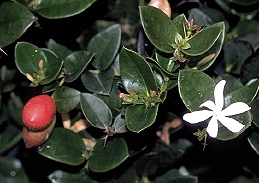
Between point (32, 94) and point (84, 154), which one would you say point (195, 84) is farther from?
point (32, 94)

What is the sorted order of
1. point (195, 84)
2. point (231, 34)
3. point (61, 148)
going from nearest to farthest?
point (195, 84) < point (61, 148) < point (231, 34)

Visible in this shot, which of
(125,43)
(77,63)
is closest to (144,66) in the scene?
(77,63)

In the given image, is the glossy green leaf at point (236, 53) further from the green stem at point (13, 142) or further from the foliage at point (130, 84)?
the green stem at point (13, 142)

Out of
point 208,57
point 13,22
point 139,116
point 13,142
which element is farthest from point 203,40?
point 13,142

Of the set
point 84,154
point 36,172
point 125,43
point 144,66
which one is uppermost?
point 144,66

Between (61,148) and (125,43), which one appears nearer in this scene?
(61,148)

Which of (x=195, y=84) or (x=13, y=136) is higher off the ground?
(x=195, y=84)

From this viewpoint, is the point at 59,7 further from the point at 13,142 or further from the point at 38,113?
the point at 13,142

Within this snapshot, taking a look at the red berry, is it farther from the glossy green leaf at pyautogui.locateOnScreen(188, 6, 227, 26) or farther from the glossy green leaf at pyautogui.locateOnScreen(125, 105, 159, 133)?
the glossy green leaf at pyautogui.locateOnScreen(188, 6, 227, 26)
